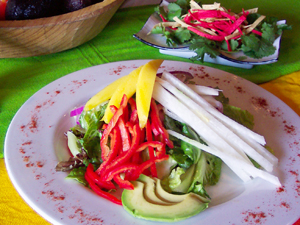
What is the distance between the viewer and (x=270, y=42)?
6.92 feet

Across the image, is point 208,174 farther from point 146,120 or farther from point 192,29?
point 192,29

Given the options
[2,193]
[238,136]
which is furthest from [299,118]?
[2,193]

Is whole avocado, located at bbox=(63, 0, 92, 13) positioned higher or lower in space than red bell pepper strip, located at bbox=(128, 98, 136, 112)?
higher

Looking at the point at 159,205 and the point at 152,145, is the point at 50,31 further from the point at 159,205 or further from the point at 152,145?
the point at 159,205

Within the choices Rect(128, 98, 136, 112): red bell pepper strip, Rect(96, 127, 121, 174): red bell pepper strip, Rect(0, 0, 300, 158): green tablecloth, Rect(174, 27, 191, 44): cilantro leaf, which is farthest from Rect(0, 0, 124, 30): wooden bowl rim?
Rect(96, 127, 121, 174): red bell pepper strip

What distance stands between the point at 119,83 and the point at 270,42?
1212 mm

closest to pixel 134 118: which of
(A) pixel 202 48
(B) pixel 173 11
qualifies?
(A) pixel 202 48

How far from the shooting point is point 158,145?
1.25 metres

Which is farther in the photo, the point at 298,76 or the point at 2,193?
the point at 298,76

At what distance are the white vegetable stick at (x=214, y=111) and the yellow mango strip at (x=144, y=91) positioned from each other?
12cm

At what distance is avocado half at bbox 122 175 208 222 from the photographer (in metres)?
1.02

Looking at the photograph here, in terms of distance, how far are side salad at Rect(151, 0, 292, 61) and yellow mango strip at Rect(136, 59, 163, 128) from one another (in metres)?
0.70

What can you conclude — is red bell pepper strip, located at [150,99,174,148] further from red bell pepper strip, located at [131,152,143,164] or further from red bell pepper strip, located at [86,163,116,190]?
red bell pepper strip, located at [86,163,116,190]

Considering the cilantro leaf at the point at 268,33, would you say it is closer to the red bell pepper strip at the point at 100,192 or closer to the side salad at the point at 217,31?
the side salad at the point at 217,31
